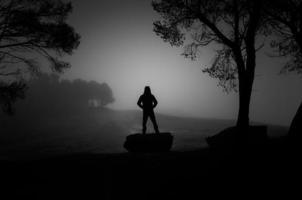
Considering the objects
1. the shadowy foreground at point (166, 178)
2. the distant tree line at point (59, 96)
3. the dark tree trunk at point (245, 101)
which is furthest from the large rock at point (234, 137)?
the distant tree line at point (59, 96)

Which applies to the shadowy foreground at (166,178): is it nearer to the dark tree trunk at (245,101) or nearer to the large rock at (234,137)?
the dark tree trunk at (245,101)

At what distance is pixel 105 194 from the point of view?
23.0 ft

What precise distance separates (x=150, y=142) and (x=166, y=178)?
7.42m

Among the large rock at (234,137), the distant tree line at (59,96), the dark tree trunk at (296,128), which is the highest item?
the distant tree line at (59,96)

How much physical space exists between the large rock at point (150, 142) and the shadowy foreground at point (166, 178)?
178 inches

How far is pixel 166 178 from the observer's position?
8.09 m

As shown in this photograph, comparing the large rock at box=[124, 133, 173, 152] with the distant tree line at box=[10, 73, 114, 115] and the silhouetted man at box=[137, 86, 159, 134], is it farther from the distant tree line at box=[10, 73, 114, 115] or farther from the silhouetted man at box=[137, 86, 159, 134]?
the distant tree line at box=[10, 73, 114, 115]

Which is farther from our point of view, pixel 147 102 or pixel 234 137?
pixel 147 102

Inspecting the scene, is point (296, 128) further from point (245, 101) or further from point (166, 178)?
point (166, 178)

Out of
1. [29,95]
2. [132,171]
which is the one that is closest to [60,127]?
[29,95]

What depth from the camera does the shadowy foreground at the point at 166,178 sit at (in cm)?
656

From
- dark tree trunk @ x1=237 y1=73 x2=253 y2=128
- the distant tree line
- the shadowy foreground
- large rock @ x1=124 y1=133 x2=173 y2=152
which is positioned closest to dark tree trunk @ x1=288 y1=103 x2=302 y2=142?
the shadowy foreground

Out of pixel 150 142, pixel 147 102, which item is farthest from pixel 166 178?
pixel 147 102

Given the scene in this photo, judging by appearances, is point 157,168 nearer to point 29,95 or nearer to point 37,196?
point 37,196
